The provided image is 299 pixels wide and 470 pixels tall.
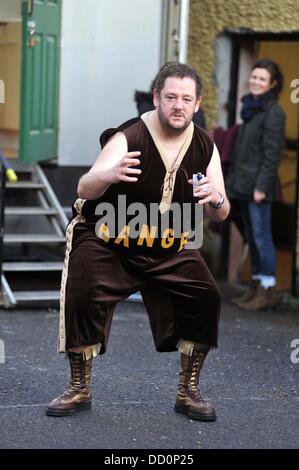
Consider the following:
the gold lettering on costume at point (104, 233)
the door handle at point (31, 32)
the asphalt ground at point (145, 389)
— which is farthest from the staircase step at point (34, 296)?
the gold lettering on costume at point (104, 233)

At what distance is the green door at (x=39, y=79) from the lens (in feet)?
28.8

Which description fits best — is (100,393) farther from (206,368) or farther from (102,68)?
(102,68)

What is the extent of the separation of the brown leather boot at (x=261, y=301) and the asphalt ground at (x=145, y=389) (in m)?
0.20

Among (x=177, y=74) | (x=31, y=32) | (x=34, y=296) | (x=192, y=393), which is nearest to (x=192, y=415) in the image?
(x=192, y=393)

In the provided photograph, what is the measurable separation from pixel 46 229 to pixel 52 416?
3869 mm

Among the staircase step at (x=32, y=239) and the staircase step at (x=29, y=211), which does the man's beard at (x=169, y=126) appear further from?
the staircase step at (x=29, y=211)

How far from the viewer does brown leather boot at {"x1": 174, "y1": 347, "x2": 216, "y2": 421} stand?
5676 millimetres

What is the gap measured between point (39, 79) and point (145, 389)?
361 centimetres

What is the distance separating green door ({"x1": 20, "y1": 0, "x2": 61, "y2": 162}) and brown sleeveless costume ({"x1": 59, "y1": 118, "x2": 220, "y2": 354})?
11.3 feet

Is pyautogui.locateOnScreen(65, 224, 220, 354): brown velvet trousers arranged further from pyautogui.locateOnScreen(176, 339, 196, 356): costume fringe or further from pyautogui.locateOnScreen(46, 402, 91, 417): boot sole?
pyautogui.locateOnScreen(46, 402, 91, 417): boot sole

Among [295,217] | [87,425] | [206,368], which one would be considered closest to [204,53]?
[295,217]

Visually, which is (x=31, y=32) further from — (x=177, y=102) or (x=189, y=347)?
(x=189, y=347)

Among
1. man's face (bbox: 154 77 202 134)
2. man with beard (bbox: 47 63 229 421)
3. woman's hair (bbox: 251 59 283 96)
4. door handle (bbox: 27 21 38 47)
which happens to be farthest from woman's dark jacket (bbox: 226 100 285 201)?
man's face (bbox: 154 77 202 134)
